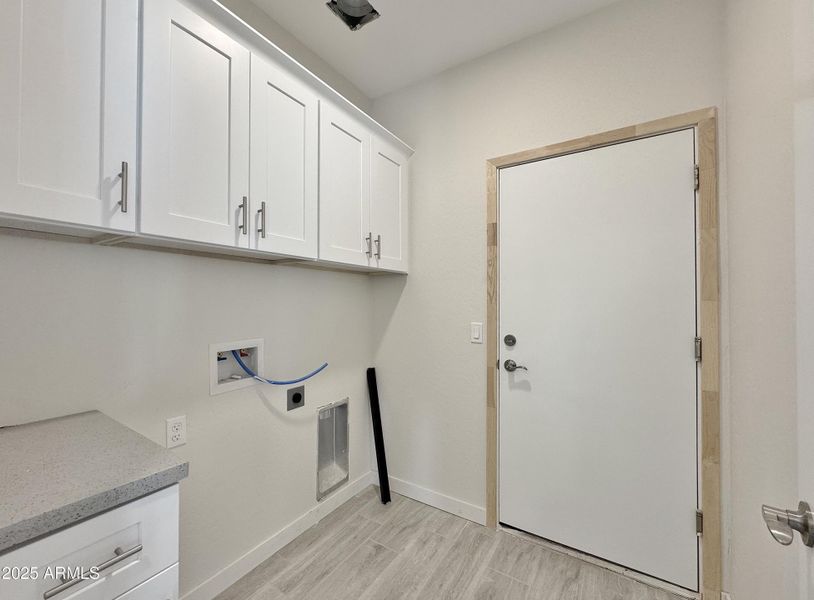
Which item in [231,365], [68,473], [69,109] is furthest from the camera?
[231,365]

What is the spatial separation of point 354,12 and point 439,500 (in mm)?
2741

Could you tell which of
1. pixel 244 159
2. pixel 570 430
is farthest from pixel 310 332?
pixel 570 430

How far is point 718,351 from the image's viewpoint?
1.44 m

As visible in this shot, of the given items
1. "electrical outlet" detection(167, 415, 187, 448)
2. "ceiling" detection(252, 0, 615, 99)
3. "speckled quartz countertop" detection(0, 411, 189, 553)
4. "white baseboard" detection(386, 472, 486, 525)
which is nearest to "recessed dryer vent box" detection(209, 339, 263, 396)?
"electrical outlet" detection(167, 415, 187, 448)

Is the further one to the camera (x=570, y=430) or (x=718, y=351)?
(x=570, y=430)

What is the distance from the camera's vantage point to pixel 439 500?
7.14 feet

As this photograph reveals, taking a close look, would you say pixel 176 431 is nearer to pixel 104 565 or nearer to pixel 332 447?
pixel 104 565

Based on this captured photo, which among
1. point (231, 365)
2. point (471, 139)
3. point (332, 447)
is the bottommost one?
point (332, 447)

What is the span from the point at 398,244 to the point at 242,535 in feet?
5.73

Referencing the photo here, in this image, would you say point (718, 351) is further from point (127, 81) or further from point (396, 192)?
point (127, 81)

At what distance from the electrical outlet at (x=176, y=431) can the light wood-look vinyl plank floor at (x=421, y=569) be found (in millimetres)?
744

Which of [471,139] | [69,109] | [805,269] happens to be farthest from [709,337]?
[69,109]

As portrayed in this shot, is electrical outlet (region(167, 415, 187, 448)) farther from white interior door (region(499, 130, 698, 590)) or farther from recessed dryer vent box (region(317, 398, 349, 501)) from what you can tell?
white interior door (region(499, 130, 698, 590))

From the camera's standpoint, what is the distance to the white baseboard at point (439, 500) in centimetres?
204
